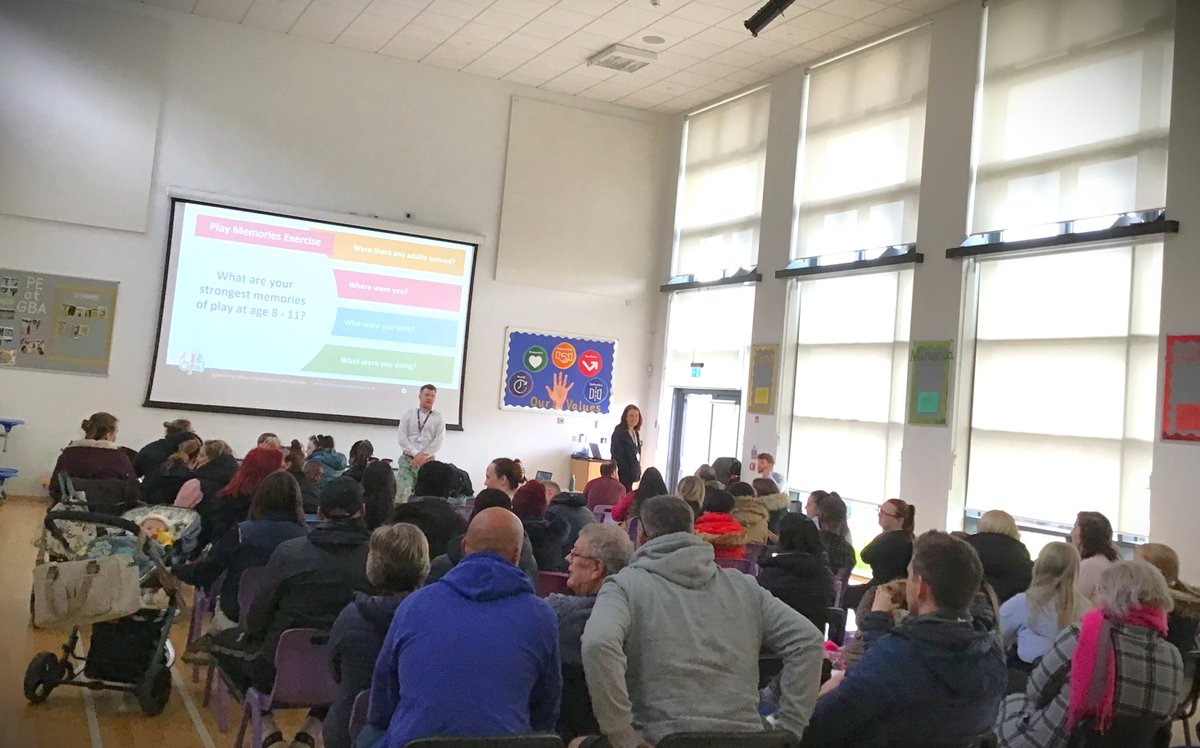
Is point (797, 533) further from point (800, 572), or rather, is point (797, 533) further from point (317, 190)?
point (317, 190)

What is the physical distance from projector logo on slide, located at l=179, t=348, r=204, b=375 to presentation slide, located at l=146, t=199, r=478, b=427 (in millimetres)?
11

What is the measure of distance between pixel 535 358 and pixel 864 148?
4.93 metres

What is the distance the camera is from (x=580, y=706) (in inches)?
115

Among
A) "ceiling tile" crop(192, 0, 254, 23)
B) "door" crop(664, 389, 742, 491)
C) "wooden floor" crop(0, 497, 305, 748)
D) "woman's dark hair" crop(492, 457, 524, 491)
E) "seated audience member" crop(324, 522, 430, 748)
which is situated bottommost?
"wooden floor" crop(0, 497, 305, 748)

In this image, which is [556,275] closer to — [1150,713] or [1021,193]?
[1021,193]

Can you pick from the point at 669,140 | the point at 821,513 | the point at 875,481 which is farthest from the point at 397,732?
the point at 669,140

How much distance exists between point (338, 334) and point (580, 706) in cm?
970

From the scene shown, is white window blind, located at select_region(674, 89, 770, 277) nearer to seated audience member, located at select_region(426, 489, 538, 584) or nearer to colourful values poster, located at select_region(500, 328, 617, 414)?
colourful values poster, located at select_region(500, 328, 617, 414)

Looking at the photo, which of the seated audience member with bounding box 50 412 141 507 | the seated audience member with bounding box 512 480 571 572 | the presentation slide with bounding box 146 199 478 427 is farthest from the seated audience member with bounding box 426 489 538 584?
the presentation slide with bounding box 146 199 478 427

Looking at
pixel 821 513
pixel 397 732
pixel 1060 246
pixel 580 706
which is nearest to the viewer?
pixel 397 732

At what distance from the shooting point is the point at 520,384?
518 inches

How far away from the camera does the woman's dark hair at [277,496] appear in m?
4.33

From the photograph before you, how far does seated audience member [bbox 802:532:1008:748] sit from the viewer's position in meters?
2.55

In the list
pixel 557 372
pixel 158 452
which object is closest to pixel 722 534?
pixel 158 452
